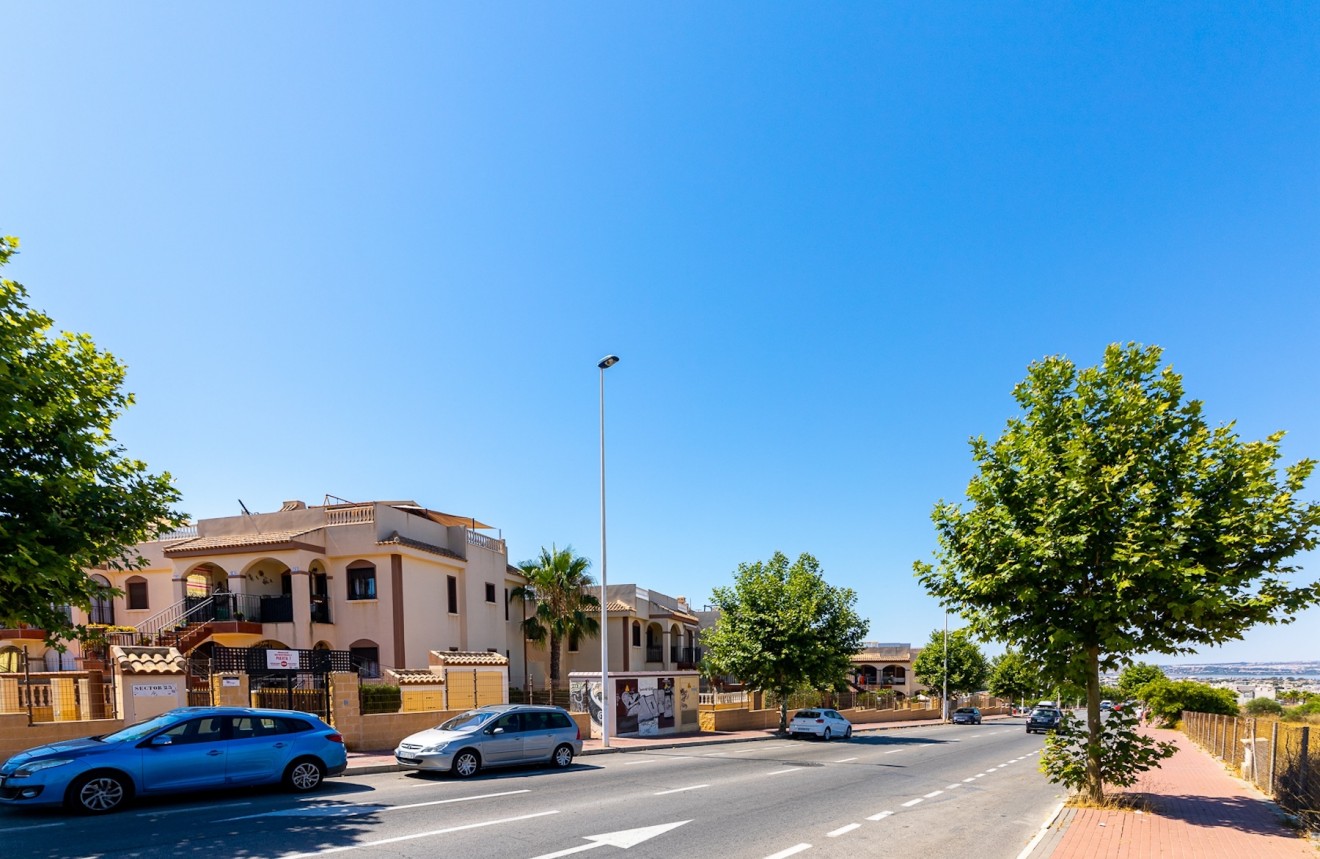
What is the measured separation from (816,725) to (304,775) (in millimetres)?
23827

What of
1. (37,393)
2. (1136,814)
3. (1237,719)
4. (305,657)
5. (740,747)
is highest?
(37,393)

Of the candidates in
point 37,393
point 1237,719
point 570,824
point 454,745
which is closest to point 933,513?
point 570,824

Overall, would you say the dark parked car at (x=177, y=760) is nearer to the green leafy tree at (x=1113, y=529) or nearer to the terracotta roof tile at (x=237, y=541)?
the green leafy tree at (x=1113, y=529)

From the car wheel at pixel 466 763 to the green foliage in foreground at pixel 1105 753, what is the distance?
1071 centimetres

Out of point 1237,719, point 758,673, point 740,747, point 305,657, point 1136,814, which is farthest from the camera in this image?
point 758,673

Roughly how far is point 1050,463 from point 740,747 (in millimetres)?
18736

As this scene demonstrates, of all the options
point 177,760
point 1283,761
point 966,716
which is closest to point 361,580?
point 177,760

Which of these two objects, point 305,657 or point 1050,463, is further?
point 305,657

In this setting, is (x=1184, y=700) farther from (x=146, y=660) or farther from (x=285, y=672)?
(x=146, y=660)

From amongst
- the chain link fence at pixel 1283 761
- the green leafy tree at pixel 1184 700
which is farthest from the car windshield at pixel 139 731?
the green leafy tree at pixel 1184 700

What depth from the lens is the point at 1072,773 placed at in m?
12.6

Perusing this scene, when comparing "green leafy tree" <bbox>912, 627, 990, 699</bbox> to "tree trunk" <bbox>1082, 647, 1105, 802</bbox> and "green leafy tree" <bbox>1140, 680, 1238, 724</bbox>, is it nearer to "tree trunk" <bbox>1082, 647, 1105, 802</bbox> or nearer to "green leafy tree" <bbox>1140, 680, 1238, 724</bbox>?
"green leafy tree" <bbox>1140, 680, 1238, 724</bbox>

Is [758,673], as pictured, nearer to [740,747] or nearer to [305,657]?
[740,747]

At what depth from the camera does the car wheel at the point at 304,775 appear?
13688 mm
